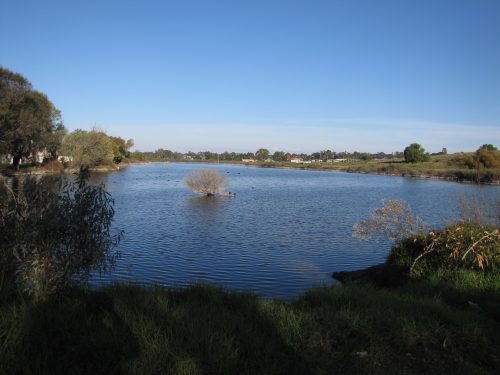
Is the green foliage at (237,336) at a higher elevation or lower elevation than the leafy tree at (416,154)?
lower

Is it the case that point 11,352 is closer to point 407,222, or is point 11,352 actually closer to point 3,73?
point 407,222

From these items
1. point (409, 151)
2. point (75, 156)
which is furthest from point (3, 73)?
point (409, 151)

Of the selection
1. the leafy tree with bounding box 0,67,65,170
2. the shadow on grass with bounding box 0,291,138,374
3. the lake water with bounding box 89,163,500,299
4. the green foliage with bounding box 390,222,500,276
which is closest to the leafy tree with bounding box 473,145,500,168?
the lake water with bounding box 89,163,500,299

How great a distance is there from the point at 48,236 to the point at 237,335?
12.9 feet

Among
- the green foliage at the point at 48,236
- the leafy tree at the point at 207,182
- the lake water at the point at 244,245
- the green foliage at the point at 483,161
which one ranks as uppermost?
the green foliage at the point at 483,161

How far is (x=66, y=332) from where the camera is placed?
5609mm

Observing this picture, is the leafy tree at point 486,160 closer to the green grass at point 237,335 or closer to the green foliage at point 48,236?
the green grass at point 237,335

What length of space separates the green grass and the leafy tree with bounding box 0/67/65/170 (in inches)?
2490

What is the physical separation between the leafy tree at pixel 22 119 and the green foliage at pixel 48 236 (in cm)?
6054

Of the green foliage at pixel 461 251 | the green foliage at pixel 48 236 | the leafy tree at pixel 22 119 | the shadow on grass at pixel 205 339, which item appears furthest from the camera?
the leafy tree at pixel 22 119

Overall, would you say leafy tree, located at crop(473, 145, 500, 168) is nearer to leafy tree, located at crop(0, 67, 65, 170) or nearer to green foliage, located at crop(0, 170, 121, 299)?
leafy tree, located at crop(0, 67, 65, 170)

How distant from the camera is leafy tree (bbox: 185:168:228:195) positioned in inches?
1876

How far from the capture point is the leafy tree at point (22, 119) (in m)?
61.9

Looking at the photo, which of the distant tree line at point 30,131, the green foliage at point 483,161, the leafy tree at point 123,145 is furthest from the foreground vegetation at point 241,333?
the leafy tree at point 123,145
